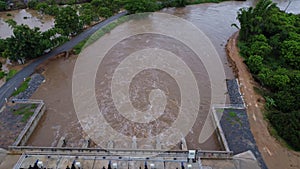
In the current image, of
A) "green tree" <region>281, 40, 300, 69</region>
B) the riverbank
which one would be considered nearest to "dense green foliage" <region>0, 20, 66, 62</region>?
the riverbank


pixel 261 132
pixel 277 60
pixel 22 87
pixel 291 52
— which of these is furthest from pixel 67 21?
pixel 291 52

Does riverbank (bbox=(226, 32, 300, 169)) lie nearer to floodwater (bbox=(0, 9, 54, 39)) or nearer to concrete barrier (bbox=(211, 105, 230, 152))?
concrete barrier (bbox=(211, 105, 230, 152))

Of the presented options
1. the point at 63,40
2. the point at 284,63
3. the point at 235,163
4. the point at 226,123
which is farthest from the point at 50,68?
the point at 284,63

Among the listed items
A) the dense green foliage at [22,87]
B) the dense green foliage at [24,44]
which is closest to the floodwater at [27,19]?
the dense green foliage at [24,44]

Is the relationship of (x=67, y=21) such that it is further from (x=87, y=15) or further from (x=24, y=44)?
(x=24, y=44)

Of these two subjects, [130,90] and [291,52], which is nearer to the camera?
[130,90]

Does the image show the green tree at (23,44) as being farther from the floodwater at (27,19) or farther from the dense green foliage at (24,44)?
the floodwater at (27,19)
